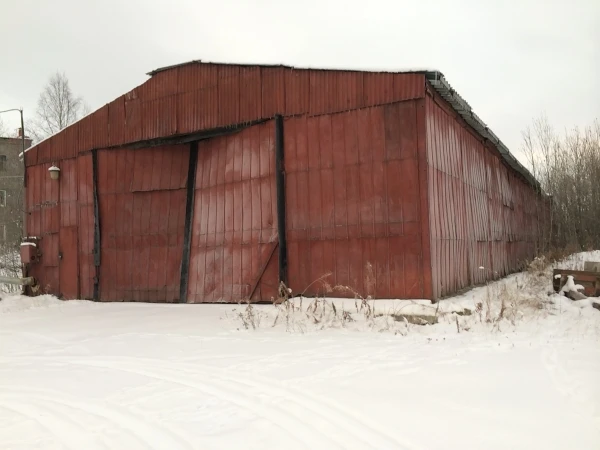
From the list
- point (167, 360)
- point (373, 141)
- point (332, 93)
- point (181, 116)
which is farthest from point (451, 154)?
point (167, 360)

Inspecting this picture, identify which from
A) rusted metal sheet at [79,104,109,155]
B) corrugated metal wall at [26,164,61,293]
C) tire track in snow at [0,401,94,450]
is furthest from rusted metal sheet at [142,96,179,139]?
tire track in snow at [0,401,94,450]

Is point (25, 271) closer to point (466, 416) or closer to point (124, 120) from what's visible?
point (124, 120)

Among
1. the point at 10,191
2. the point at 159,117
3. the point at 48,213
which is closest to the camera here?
the point at 159,117

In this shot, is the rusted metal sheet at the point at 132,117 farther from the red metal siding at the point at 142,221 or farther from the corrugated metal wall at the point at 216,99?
the red metal siding at the point at 142,221

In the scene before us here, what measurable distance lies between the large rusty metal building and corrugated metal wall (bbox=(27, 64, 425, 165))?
0.10 ft

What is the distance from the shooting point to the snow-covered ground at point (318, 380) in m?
3.37

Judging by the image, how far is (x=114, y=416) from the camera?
3873 millimetres

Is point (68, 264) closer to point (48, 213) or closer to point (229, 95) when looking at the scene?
point (48, 213)

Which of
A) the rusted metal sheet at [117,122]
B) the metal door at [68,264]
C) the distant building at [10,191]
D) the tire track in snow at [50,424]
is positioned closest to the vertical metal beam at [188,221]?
the rusted metal sheet at [117,122]

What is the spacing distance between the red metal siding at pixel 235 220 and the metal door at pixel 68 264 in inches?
166

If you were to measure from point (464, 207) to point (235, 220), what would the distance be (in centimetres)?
525

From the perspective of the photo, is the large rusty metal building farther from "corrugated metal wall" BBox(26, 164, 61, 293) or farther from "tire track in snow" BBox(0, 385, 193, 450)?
"tire track in snow" BBox(0, 385, 193, 450)

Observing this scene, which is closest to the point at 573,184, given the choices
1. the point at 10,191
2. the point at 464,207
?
the point at 464,207

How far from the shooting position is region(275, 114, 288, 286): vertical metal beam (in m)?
9.32
